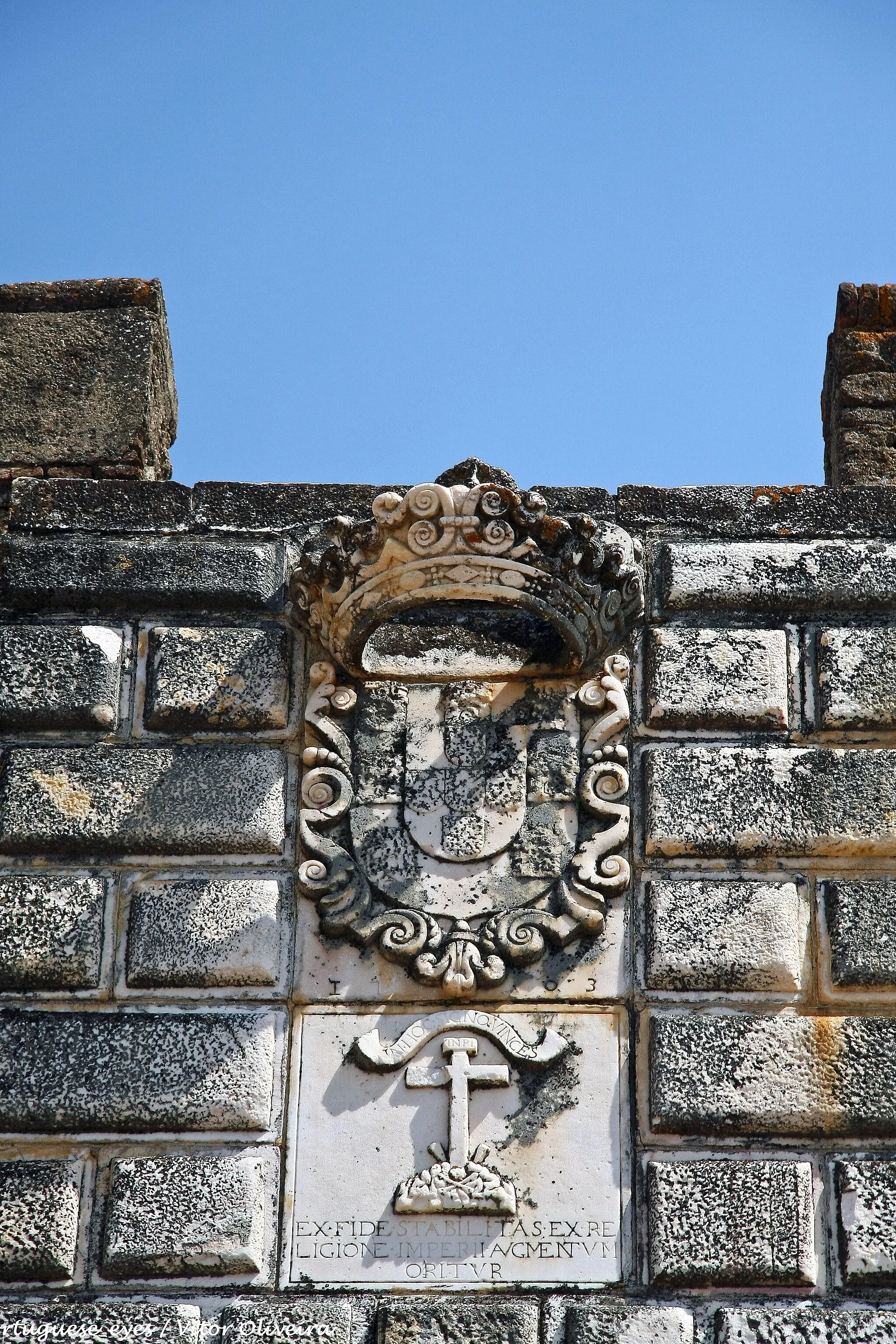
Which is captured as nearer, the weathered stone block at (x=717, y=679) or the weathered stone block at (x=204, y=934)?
the weathered stone block at (x=204, y=934)

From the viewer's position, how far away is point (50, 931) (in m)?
5.01

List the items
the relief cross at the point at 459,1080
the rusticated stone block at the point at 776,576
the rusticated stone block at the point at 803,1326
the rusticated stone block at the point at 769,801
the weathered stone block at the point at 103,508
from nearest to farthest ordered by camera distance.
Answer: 1. the rusticated stone block at the point at 803,1326
2. the relief cross at the point at 459,1080
3. the rusticated stone block at the point at 769,801
4. the rusticated stone block at the point at 776,576
5. the weathered stone block at the point at 103,508

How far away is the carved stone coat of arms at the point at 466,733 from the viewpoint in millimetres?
4965

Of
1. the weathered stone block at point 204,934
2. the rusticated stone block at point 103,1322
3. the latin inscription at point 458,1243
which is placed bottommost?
the rusticated stone block at point 103,1322

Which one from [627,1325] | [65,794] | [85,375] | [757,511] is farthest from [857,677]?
[85,375]

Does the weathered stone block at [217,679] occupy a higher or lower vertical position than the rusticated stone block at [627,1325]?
higher

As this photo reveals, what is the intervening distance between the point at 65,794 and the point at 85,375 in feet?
5.04

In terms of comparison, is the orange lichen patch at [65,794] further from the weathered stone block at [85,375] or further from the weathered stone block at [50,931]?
the weathered stone block at [85,375]

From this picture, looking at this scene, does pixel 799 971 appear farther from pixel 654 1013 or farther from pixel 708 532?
pixel 708 532

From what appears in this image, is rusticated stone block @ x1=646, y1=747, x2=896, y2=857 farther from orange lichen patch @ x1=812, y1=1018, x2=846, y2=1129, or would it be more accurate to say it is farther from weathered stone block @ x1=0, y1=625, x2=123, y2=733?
weathered stone block @ x1=0, y1=625, x2=123, y2=733

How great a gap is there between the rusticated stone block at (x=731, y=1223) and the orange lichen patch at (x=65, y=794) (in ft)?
6.13

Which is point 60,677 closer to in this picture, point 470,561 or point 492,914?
point 470,561

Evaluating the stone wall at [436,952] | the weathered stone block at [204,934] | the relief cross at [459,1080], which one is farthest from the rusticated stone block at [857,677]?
the weathered stone block at [204,934]

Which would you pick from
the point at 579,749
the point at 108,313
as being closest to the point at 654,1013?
the point at 579,749
